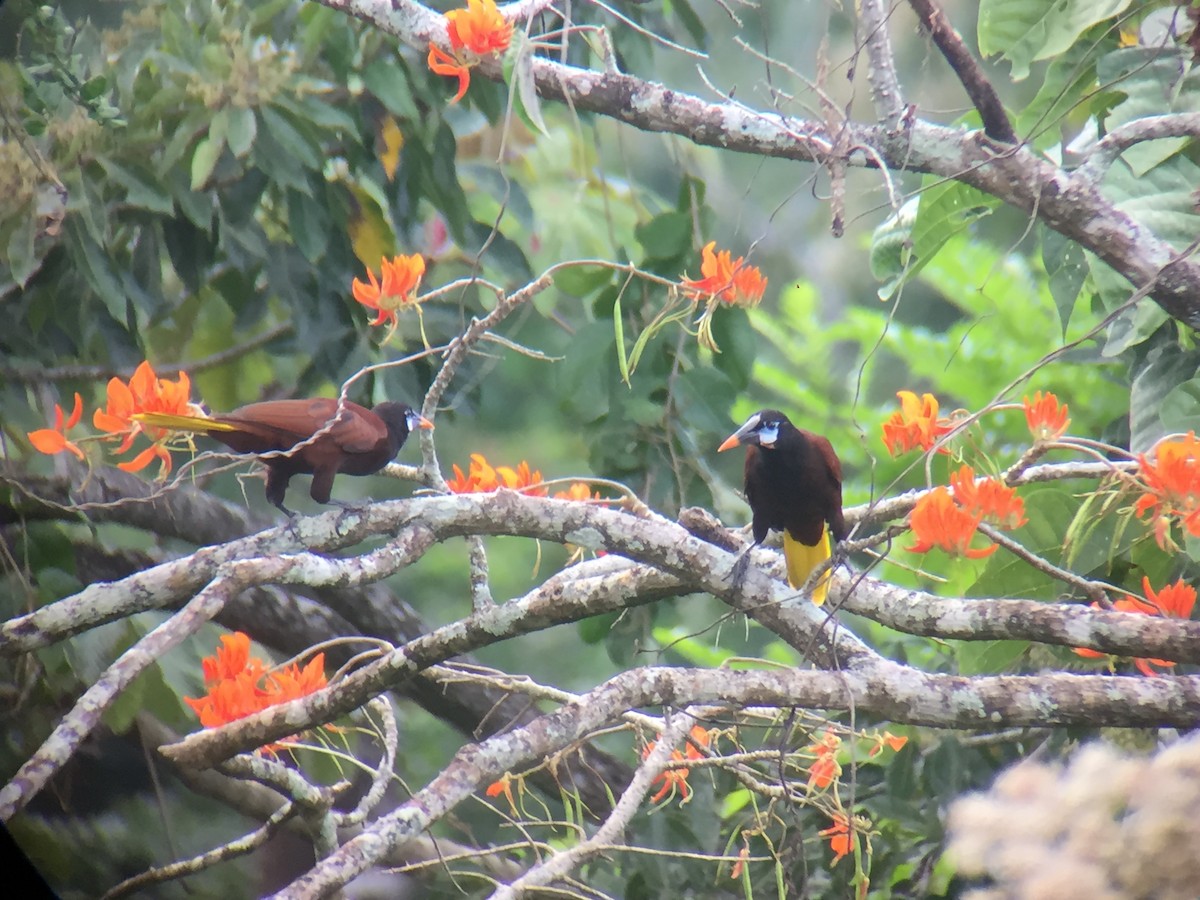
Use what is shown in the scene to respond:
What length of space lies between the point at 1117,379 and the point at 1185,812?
1.96m

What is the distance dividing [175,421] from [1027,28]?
61.8 inches

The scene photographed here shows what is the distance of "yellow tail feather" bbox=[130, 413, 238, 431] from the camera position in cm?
149

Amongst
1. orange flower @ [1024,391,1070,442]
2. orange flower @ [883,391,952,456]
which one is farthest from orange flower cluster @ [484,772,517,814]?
orange flower @ [1024,391,1070,442]

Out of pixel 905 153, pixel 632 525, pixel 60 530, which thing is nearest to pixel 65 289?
pixel 60 530

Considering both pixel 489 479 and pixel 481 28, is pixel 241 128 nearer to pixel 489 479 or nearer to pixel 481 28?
pixel 481 28

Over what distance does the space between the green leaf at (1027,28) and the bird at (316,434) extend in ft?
3.95

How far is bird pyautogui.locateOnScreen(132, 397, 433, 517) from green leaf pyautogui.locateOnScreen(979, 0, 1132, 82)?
1204mm

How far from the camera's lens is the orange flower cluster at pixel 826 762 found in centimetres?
188

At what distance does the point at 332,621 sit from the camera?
275cm

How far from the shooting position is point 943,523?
1511 mm

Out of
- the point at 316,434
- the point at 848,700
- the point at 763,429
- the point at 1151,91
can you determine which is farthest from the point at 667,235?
the point at 848,700

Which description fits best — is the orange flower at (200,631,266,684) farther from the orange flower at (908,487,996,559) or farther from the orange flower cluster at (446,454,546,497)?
the orange flower at (908,487,996,559)

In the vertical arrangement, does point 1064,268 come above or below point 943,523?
above

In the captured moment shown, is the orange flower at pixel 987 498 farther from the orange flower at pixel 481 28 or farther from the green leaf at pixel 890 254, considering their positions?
the orange flower at pixel 481 28
